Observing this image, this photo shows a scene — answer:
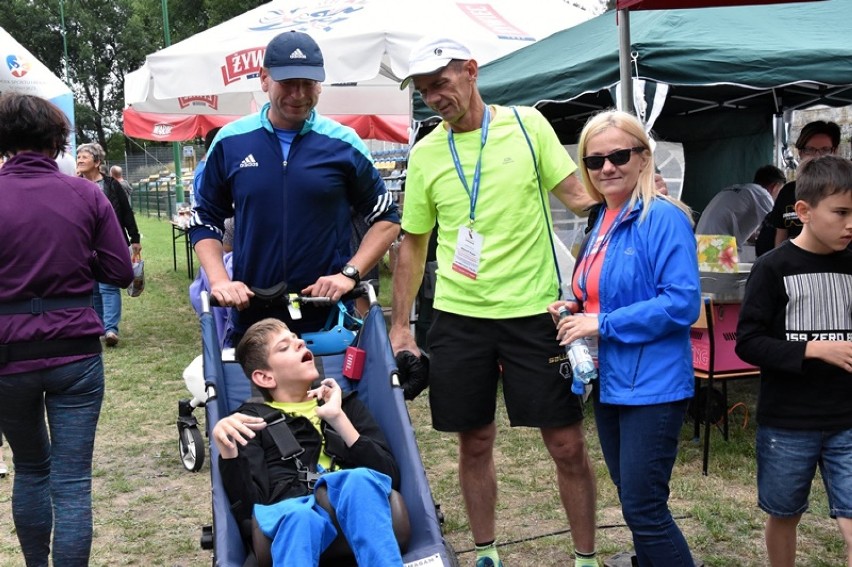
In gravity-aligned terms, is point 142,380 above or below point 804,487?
below

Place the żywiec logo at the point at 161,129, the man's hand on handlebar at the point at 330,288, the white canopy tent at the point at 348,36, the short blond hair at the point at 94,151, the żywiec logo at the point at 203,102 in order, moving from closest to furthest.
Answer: the man's hand on handlebar at the point at 330,288 → the white canopy tent at the point at 348,36 → the short blond hair at the point at 94,151 → the żywiec logo at the point at 203,102 → the żywiec logo at the point at 161,129

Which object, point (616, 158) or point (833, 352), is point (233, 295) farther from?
point (833, 352)

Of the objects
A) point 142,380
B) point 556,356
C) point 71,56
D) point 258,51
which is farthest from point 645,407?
point 71,56

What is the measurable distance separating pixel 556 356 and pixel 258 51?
5189 mm

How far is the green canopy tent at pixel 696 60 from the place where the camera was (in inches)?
219

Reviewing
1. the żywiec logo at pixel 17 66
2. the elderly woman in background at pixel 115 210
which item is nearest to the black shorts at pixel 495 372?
the elderly woman in background at pixel 115 210

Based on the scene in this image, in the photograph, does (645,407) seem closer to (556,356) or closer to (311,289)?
(556,356)

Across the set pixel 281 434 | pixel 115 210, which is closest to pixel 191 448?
pixel 281 434

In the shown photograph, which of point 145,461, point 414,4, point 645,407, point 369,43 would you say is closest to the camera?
point 645,407

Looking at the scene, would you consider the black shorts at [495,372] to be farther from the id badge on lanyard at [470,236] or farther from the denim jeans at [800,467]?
the denim jeans at [800,467]

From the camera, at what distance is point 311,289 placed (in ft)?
11.4

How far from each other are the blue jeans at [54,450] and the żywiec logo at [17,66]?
253 inches

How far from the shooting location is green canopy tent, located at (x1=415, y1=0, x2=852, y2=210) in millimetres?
5574

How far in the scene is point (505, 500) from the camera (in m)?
5.03
